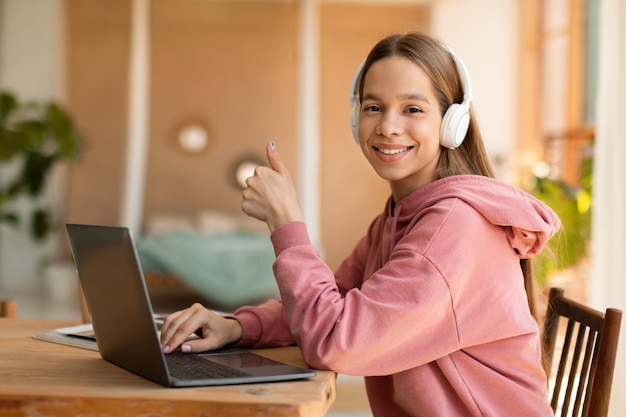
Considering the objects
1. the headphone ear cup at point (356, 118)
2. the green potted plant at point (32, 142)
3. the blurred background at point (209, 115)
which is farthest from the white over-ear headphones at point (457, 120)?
the green potted plant at point (32, 142)

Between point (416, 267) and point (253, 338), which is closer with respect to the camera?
point (416, 267)

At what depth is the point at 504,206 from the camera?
4.51ft

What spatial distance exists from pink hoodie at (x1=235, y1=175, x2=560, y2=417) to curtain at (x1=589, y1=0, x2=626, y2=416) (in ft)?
5.97

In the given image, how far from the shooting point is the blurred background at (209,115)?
6828 millimetres

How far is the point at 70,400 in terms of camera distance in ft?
3.64

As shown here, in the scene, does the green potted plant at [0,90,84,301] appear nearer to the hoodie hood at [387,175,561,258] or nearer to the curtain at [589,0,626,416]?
the curtain at [589,0,626,416]

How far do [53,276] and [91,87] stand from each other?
2056 millimetres

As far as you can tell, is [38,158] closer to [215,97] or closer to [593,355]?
[215,97]

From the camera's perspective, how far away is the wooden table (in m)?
1.07

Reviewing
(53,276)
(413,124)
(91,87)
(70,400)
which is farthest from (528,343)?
(91,87)

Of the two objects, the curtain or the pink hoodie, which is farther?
the curtain

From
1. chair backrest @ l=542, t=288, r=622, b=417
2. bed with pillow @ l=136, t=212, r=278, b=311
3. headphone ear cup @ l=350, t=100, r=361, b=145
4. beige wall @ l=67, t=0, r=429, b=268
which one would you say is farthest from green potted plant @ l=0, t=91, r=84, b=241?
chair backrest @ l=542, t=288, r=622, b=417

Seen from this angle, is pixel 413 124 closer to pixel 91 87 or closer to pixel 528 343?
pixel 528 343

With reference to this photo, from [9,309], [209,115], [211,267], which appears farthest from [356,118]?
[209,115]
